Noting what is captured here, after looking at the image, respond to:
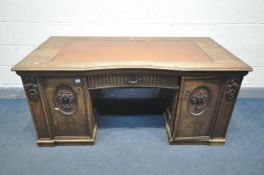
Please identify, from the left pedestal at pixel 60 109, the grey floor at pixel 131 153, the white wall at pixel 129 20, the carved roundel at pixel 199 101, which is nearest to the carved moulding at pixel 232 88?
the carved roundel at pixel 199 101

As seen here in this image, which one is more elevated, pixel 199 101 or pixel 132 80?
pixel 132 80

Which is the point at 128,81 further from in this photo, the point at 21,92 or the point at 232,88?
the point at 21,92

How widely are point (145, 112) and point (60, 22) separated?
1.16 meters

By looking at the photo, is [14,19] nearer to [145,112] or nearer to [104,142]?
[104,142]

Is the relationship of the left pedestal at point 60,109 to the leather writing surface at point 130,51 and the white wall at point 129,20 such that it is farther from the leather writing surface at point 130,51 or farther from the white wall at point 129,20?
the white wall at point 129,20

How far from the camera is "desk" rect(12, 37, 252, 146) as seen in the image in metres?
1.24

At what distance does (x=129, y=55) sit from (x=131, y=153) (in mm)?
733

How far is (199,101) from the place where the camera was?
1374 mm

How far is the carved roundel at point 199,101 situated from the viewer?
1.35 meters

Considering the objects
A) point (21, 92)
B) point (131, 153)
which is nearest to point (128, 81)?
point (131, 153)

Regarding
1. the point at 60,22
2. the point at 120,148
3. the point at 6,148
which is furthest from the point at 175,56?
the point at 6,148

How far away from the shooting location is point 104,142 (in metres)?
1.60

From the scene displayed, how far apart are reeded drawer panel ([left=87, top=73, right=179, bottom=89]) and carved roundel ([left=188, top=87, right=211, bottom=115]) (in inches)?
5.9

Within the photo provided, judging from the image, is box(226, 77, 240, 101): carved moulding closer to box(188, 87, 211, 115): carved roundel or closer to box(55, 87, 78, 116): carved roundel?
box(188, 87, 211, 115): carved roundel
